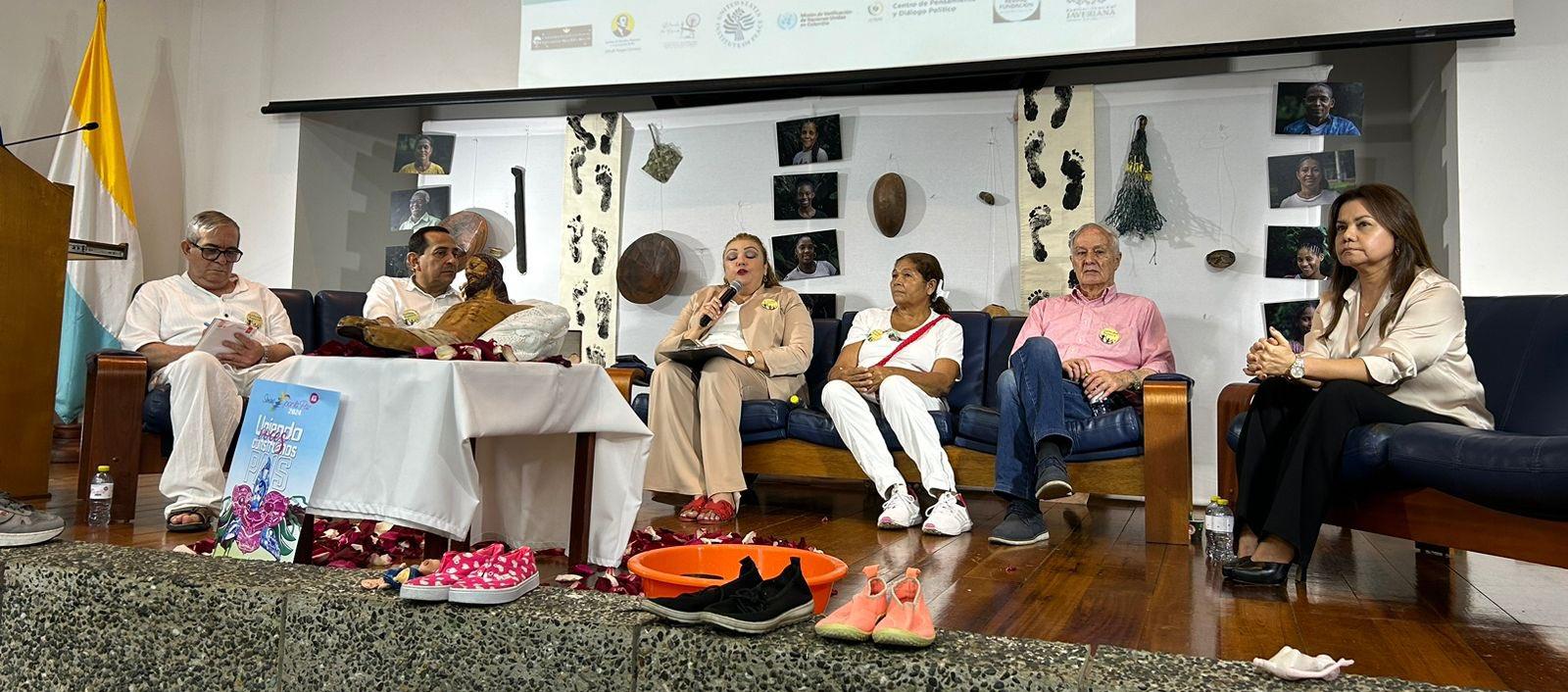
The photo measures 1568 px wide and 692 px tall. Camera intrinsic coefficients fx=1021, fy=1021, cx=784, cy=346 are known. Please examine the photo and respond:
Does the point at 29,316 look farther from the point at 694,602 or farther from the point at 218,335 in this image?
the point at 694,602

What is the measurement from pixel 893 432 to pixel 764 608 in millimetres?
2259

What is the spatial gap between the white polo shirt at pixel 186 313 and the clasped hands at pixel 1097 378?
261 centimetres

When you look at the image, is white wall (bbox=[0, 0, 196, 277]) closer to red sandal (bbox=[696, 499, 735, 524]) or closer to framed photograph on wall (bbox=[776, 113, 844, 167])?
framed photograph on wall (bbox=[776, 113, 844, 167])

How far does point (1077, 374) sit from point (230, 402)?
2619 mm

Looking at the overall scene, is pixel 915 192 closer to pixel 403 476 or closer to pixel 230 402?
pixel 230 402

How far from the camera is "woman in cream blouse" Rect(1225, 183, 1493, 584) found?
7.32 ft

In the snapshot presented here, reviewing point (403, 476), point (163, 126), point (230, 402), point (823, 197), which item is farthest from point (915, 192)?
point (163, 126)

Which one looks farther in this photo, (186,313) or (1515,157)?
(1515,157)

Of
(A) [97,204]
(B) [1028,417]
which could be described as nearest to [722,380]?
(B) [1028,417]

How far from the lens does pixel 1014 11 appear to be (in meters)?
4.33

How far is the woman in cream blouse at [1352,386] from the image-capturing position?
87.8 inches

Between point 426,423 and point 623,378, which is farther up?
point 623,378

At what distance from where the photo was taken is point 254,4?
5.52 metres

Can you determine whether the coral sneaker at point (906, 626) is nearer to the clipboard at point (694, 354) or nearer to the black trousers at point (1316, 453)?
the black trousers at point (1316, 453)
